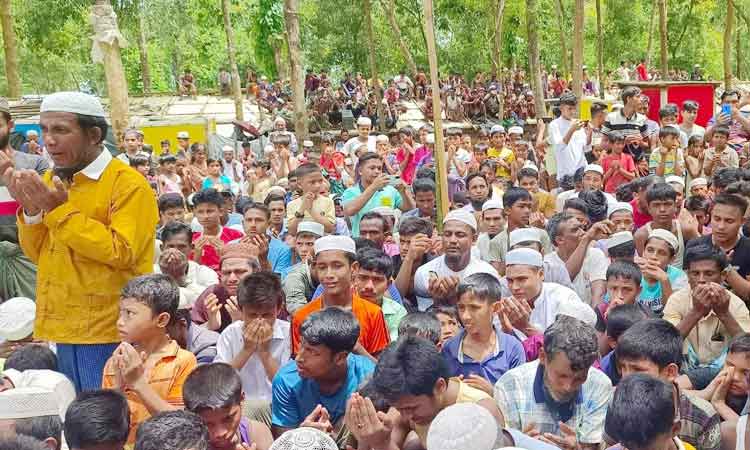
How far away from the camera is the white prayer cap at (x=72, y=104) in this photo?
333 cm

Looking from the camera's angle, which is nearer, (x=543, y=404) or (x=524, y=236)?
(x=543, y=404)

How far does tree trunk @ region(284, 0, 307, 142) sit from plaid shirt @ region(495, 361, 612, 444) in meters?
11.7

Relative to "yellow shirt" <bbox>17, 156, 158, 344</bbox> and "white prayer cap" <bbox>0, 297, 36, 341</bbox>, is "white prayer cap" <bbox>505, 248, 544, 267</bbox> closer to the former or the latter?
"yellow shirt" <bbox>17, 156, 158, 344</bbox>

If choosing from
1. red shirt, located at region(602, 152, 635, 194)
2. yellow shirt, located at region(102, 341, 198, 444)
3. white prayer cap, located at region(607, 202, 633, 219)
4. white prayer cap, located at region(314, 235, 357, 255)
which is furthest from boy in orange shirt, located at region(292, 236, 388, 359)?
red shirt, located at region(602, 152, 635, 194)

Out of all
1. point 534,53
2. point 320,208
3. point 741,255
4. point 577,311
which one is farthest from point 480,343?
point 534,53

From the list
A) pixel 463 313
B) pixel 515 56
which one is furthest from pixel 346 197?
pixel 515 56

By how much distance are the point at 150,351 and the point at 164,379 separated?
159 mm

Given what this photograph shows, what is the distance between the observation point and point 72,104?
3338 mm

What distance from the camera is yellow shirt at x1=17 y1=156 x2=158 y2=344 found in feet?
11.2

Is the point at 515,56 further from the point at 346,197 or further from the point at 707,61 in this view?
the point at 346,197

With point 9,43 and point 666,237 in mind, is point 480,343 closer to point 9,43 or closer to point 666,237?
point 666,237

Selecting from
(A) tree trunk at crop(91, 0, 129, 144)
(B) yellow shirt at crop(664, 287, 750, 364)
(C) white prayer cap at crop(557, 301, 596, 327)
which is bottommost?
(B) yellow shirt at crop(664, 287, 750, 364)

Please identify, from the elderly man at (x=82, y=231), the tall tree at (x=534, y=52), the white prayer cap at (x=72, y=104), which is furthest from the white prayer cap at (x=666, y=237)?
the tall tree at (x=534, y=52)

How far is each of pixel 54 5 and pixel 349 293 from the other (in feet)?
68.1
